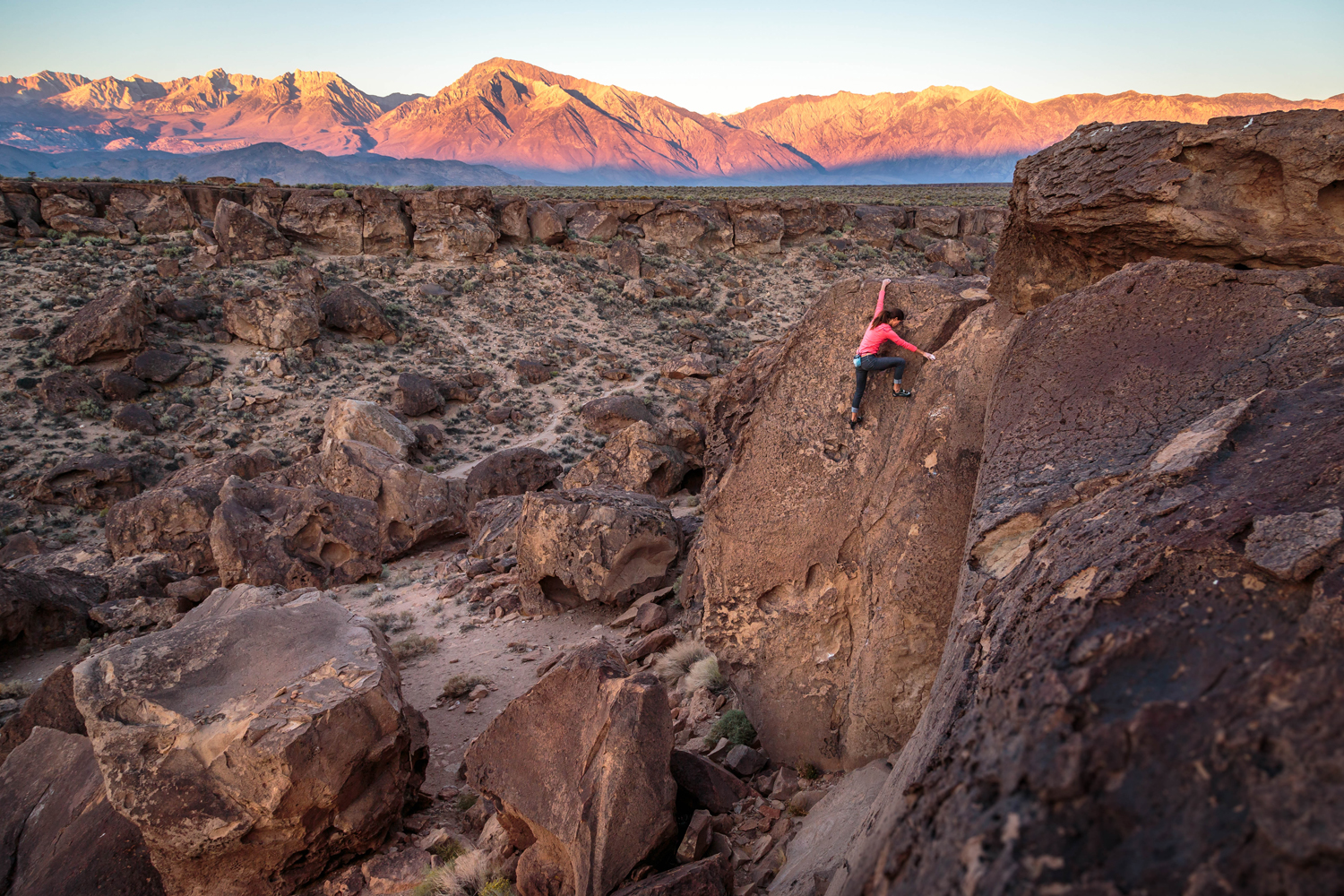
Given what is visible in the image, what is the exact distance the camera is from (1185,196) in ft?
16.7

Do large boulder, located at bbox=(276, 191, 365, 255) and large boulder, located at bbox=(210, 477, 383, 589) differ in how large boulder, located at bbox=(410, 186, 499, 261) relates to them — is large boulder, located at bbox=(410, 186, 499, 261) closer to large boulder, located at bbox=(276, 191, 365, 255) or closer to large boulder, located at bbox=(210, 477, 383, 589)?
→ large boulder, located at bbox=(276, 191, 365, 255)

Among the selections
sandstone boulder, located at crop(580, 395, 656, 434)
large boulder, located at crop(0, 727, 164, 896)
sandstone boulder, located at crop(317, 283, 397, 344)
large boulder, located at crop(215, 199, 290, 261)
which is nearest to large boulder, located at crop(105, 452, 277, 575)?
large boulder, located at crop(0, 727, 164, 896)

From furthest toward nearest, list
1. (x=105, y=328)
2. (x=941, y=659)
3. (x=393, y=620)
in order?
1. (x=105, y=328)
2. (x=393, y=620)
3. (x=941, y=659)

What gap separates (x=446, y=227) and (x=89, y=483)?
59.7ft

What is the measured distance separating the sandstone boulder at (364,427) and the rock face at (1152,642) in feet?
52.1

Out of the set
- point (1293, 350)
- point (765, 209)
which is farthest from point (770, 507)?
point (765, 209)

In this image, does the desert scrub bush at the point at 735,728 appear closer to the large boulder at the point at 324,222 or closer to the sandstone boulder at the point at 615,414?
the sandstone boulder at the point at 615,414

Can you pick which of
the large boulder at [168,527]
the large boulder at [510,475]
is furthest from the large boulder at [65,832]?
the large boulder at [510,475]

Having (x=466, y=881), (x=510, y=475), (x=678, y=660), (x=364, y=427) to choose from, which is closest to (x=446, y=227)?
(x=364, y=427)

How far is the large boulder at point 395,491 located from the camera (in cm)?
1393

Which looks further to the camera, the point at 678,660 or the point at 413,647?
the point at 413,647

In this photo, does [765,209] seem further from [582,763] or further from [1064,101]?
[1064,101]

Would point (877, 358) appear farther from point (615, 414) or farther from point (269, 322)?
point (269, 322)

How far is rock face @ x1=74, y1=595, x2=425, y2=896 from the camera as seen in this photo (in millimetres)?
5160
